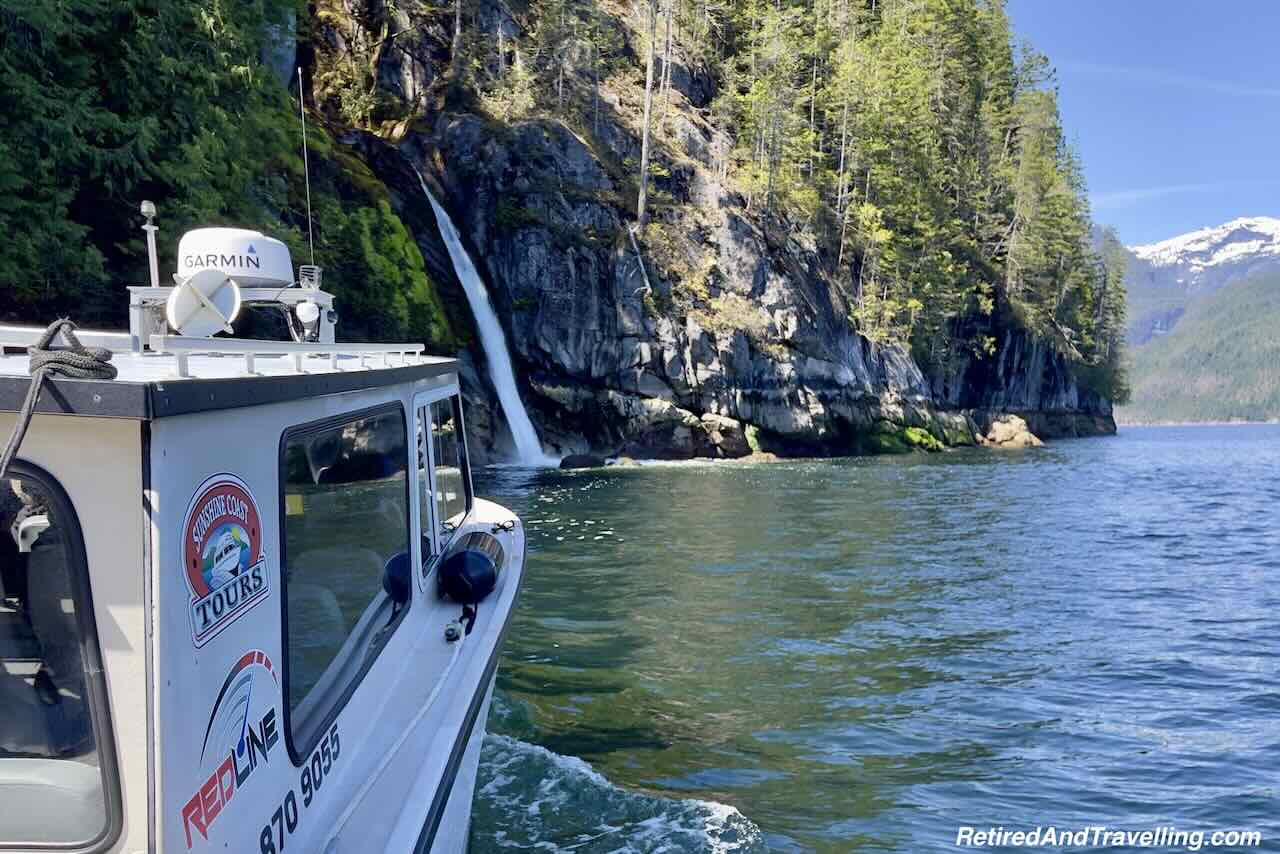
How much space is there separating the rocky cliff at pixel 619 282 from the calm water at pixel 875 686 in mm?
17520

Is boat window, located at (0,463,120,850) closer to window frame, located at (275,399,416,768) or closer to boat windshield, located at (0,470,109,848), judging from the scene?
boat windshield, located at (0,470,109,848)

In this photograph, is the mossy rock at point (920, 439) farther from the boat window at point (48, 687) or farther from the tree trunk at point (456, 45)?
the boat window at point (48, 687)

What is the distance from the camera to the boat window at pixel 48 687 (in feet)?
8.27

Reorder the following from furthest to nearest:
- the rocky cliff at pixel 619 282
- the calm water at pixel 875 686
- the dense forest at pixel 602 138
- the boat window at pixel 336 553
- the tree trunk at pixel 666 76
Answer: the tree trunk at pixel 666 76
the rocky cliff at pixel 619 282
the dense forest at pixel 602 138
the calm water at pixel 875 686
the boat window at pixel 336 553

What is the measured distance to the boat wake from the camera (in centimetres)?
574

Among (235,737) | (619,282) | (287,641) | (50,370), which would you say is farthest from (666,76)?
(50,370)

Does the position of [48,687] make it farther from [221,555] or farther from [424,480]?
[424,480]

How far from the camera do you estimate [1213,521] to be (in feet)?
66.3

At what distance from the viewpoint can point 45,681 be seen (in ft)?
8.57

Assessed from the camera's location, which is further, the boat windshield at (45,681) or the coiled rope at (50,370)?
the boat windshield at (45,681)

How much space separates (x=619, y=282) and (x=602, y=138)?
10.2 m

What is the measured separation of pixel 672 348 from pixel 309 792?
1345 inches

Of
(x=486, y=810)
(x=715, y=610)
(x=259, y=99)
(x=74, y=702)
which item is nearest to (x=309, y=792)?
(x=74, y=702)

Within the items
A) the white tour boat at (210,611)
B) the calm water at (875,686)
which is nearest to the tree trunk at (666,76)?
the calm water at (875,686)
